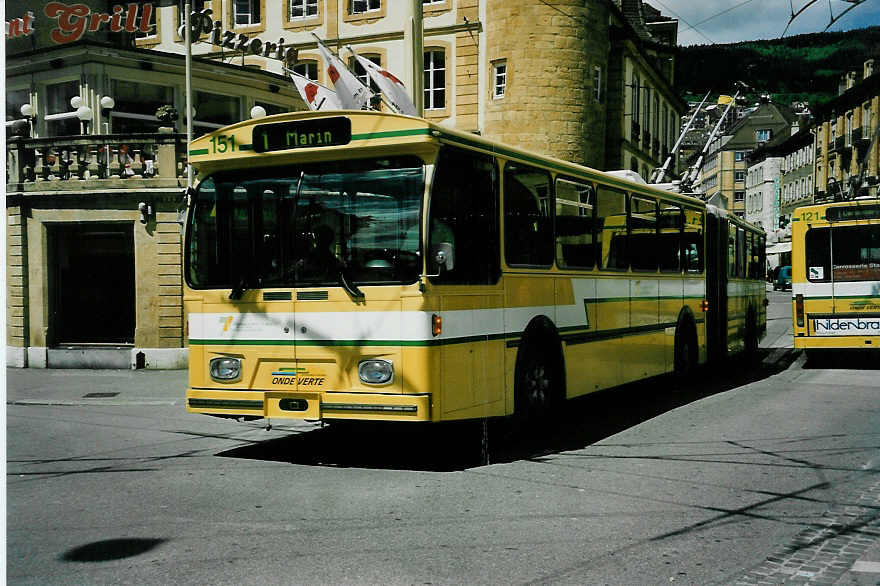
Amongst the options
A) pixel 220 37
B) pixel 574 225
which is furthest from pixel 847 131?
pixel 574 225

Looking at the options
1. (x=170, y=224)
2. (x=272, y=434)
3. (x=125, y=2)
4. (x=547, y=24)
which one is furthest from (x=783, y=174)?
(x=272, y=434)

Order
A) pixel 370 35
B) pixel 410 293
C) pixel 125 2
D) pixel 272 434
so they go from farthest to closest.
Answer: pixel 370 35 → pixel 125 2 → pixel 272 434 → pixel 410 293

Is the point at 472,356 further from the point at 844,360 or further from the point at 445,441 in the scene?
the point at 844,360

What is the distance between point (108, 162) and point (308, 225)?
42.3ft

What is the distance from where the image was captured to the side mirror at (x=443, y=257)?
809 cm

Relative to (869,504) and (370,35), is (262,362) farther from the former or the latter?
(370,35)

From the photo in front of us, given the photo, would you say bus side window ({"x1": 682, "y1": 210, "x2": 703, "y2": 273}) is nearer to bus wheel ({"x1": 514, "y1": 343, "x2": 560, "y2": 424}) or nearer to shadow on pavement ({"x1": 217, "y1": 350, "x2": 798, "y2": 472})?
shadow on pavement ({"x1": 217, "y1": 350, "x2": 798, "y2": 472})

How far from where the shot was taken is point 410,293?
26.6ft

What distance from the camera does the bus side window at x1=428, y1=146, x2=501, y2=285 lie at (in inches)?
324

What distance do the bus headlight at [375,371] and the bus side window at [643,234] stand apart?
534 centimetres

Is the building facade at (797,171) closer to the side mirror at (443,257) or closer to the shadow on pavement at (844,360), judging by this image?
the shadow on pavement at (844,360)

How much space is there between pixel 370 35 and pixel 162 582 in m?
31.2

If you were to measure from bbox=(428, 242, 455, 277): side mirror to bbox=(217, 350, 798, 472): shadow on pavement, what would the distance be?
5.75 feet

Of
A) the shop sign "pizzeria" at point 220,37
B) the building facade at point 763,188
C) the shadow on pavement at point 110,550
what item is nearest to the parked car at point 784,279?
the building facade at point 763,188
